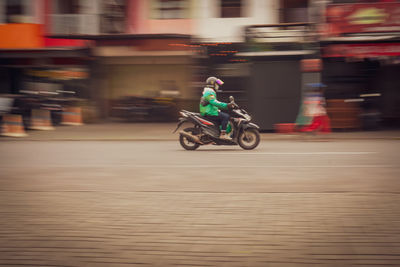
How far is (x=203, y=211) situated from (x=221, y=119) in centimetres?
659

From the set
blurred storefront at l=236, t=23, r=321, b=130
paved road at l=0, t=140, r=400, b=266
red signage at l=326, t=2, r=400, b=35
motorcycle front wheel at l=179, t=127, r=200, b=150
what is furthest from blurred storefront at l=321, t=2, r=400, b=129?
paved road at l=0, t=140, r=400, b=266

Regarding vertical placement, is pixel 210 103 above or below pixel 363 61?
below

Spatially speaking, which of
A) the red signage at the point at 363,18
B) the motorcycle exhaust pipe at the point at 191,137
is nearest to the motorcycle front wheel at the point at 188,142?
the motorcycle exhaust pipe at the point at 191,137

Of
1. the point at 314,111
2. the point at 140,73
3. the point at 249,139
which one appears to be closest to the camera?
the point at 249,139

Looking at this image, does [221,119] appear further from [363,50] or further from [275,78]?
[363,50]

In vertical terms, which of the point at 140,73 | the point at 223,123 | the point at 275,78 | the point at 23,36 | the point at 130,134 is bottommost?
the point at 130,134

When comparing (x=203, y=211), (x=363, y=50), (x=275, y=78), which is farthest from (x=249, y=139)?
(x=363, y=50)

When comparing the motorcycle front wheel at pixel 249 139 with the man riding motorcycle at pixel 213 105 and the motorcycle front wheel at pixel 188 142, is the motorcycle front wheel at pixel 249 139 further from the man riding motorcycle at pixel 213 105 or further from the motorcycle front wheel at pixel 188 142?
the motorcycle front wheel at pixel 188 142

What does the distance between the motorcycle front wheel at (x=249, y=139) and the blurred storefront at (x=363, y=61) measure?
5.56 metres

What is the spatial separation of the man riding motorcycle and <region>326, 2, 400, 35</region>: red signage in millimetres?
8265

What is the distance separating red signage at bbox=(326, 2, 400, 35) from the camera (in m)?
18.3

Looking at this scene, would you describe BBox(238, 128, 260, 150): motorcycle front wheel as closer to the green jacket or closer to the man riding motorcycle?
the man riding motorcycle

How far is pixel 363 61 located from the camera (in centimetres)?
2000

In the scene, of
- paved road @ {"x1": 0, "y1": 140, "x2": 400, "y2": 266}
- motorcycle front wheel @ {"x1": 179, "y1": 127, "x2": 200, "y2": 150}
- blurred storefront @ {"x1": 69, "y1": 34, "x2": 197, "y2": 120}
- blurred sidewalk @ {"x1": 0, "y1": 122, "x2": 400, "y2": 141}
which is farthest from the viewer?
blurred storefront @ {"x1": 69, "y1": 34, "x2": 197, "y2": 120}
